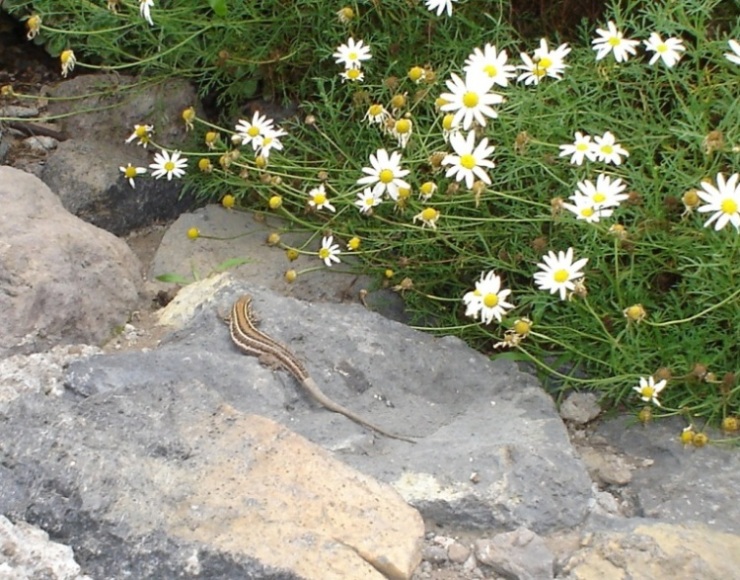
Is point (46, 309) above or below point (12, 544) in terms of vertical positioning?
above

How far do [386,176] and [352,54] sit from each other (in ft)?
2.49

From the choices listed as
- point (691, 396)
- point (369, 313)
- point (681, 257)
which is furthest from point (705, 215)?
point (369, 313)

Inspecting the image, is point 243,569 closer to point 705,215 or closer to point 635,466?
point 635,466

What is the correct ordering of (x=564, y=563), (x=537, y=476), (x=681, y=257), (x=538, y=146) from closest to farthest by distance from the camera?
(x=564, y=563) < (x=537, y=476) < (x=681, y=257) < (x=538, y=146)

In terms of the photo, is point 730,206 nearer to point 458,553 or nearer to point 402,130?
point 402,130

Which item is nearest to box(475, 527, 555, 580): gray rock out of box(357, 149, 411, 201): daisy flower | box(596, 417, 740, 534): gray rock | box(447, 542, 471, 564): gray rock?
box(447, 542, 471, 564): gray rock

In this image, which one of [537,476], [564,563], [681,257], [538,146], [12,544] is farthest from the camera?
[538,146]

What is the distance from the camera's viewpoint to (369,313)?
4031 millimetres

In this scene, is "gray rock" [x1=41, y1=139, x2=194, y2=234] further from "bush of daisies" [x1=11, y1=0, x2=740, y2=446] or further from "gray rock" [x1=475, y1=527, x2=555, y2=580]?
"gray rock" [x1=475, y1=527, x2=555, y2=580]

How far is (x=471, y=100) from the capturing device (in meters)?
3.54

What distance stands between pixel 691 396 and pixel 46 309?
2195 millimetres

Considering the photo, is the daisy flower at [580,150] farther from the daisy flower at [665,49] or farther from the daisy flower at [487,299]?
the daisy flower at [487,299]

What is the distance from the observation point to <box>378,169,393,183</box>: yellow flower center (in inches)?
148

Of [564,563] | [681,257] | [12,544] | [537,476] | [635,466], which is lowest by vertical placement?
[12,544]
